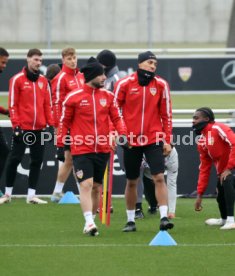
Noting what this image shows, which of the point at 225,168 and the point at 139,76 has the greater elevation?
the point at 139,76

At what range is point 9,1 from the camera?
3334 cm

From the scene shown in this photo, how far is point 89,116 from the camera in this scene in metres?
12.8

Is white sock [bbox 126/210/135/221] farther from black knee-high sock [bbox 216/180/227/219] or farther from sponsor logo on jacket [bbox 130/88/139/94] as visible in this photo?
sponsor logo on jacket [bbox 130/88/139/94]

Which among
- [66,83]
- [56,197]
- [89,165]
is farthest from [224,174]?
[56,197]

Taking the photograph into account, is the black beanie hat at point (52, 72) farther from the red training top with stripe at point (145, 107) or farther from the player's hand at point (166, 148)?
the player's hand at point (166, 148)

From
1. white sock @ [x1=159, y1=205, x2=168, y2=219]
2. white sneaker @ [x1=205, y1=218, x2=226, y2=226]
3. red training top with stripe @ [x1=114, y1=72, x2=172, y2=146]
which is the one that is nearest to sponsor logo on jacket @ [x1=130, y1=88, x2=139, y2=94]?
red training top with stripe @ [x1=114, y1=72, x2=172, y2=146]

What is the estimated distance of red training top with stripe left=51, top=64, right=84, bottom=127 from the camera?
16.0 meters

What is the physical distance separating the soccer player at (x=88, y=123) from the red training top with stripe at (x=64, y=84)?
309 cm

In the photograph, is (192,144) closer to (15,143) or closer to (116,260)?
(15,143)

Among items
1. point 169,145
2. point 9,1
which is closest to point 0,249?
point 169,145

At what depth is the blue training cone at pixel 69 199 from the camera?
1641 cm

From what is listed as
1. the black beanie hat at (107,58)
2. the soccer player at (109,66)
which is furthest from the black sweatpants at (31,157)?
the black beanie hat at (107,58)

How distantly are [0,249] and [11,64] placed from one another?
42.0 ft

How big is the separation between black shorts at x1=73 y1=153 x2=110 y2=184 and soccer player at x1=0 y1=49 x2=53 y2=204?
297cm
